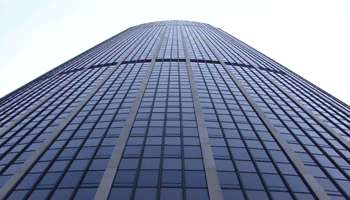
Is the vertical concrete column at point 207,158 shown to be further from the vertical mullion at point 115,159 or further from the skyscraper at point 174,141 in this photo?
the vertical mullion at point 115,159

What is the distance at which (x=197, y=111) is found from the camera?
30.4 metres

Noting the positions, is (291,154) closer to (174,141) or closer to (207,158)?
(207,158)

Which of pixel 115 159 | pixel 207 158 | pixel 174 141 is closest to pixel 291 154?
pixel 207 158

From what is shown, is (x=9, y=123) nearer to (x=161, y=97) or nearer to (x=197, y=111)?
(x=161, y=97)

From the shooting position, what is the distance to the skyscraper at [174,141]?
734 inches

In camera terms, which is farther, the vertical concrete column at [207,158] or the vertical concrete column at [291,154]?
the vertical concrete column at [291,154]

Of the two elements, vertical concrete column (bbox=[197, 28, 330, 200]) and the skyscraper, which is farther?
the skyscraper

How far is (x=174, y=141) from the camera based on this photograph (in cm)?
2425

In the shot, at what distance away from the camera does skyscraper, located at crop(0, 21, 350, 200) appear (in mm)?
18656

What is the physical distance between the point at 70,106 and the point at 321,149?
32.1 meters

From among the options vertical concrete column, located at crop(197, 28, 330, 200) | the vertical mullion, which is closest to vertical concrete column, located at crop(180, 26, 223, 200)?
vertical concrete column, located at crop(197, 28, 330, 200)

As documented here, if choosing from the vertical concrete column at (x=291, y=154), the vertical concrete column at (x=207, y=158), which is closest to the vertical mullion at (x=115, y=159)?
the vertical concrete column at (x=207, y=158)

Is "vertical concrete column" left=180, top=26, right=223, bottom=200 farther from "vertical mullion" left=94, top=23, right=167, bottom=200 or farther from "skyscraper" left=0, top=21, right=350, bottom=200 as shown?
"vertical mullion" left=94, top=23, right=167, bottom=200

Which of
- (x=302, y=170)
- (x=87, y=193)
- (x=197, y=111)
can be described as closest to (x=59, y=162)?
(x=87, y=193)
